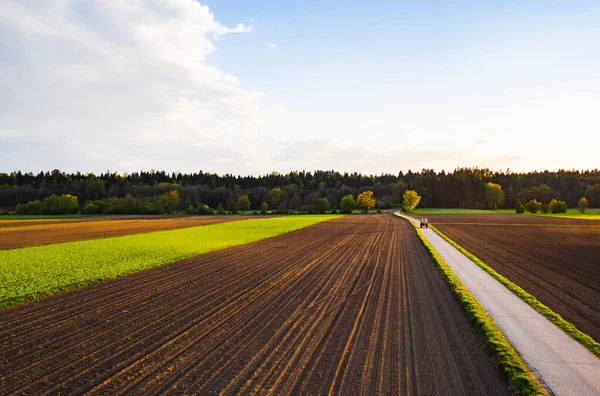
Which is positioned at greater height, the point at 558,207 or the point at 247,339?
the point at 558,207

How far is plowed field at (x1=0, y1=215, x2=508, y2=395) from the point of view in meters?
7.49

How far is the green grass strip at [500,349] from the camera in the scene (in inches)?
288

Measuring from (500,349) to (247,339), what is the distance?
20.6 feet

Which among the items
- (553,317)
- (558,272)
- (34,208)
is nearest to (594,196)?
(558,272)

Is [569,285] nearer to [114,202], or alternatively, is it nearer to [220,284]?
[220,284]

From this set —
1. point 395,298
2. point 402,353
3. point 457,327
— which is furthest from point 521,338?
point 395,298

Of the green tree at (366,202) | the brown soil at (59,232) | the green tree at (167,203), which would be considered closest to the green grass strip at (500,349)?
the brown soil at (59,232)

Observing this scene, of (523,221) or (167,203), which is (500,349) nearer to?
(523,221)

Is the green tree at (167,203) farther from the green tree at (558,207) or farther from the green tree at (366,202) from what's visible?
the green tree at (558,207)

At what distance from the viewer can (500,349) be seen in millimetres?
9016

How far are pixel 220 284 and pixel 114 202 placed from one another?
11601cm

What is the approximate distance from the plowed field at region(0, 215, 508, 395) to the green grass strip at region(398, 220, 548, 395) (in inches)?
10.6

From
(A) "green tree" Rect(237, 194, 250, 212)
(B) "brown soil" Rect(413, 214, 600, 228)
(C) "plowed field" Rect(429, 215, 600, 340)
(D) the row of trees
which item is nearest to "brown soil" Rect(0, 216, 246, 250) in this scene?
(C) "plowed field" Rect(429, 215, 600, 340)

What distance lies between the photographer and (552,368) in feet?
26.7
